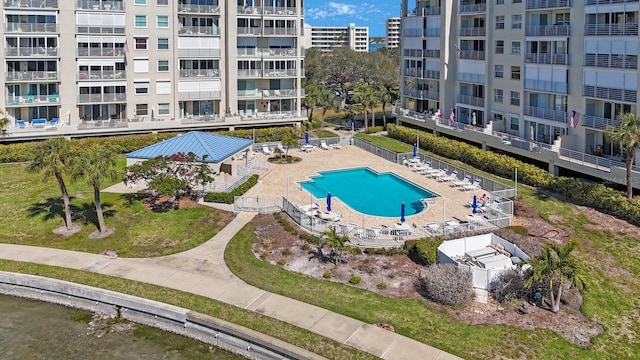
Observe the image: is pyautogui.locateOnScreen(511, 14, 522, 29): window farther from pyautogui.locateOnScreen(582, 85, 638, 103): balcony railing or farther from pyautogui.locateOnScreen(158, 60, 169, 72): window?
pyautogui.locateOnScreen(158, 60, 169, 72): window

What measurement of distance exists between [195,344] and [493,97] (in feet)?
143

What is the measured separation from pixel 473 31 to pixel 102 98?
38707 millimetres

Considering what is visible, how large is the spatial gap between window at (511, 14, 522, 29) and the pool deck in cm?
1698

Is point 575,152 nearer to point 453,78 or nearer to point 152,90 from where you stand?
point 453,78

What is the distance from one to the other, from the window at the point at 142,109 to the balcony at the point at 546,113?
38316 millimetres

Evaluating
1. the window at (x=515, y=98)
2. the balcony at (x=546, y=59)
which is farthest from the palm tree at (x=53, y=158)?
the window at (x=515, y=98)

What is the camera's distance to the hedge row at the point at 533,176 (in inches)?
1567

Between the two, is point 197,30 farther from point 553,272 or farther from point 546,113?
point 553,272

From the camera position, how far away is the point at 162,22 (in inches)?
2505

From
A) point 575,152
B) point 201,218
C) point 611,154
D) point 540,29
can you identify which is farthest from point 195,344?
point 540,29

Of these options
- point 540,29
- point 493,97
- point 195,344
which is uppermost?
point 540,29

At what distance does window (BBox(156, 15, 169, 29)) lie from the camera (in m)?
63.4

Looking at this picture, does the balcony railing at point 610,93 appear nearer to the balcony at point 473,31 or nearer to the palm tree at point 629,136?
the palm tree at point 629,136

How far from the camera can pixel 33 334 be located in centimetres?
2759
